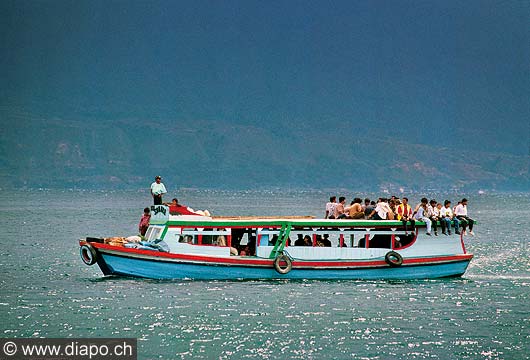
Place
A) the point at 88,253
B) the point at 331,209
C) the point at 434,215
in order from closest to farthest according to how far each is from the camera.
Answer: the point at 88,253
the point at 434,215
the point at 331,209

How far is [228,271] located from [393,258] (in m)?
7.70

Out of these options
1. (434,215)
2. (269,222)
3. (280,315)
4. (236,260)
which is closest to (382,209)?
(434,215)

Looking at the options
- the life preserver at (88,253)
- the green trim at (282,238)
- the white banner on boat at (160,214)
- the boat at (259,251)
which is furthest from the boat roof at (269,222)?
the life preserver at (88,253)

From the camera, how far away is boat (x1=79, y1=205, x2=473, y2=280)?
4816 centimetres

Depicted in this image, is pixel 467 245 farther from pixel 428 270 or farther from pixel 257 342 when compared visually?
A: pixel 257 342

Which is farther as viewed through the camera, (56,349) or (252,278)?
(252,278)

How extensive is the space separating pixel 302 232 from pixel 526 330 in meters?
12.6

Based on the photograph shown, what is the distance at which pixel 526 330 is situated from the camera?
4041 centimetres

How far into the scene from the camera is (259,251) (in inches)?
1929

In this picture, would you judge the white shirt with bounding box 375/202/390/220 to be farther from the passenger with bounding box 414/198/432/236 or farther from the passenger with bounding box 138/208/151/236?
the passenger with bounding box 138/208/151/236

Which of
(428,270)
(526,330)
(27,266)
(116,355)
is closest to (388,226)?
(428,270)

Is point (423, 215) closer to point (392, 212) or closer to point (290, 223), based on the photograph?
point (392, 212)

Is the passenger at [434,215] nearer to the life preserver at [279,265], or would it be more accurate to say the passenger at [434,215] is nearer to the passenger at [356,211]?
the passenger at [356,211]

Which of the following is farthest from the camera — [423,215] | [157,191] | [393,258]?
[423,215]
